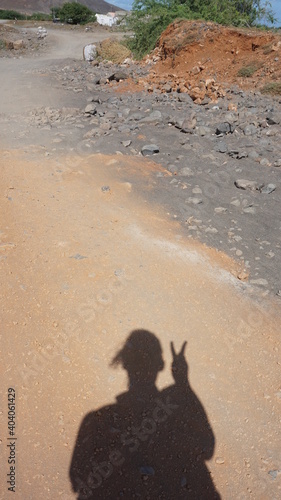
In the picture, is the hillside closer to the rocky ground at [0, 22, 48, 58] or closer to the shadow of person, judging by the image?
the rocky ground at [0, 22, 48, 58]

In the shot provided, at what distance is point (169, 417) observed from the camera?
3.00m

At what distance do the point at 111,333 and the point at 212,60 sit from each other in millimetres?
9907

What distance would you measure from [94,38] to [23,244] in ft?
68.0

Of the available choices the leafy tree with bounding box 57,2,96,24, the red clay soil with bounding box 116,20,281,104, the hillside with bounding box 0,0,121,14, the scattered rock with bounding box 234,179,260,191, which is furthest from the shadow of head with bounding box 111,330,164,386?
the hillside with bounding box 0,0,121,14

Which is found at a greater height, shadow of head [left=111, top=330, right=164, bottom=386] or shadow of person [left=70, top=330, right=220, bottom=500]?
shadow of head [left=111, top=330, right=164, bottom=386]

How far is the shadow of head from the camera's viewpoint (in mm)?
3193

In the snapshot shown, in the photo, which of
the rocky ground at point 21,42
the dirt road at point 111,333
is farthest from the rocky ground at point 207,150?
the rocky ground at point 21,42

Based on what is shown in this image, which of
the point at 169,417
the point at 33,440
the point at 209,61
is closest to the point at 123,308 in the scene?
the point at 169,417

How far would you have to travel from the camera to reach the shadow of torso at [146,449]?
8.62 ft

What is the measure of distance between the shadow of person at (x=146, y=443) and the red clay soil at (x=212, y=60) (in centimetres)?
739

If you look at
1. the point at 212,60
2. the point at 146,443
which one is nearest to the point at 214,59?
the point at 212,60

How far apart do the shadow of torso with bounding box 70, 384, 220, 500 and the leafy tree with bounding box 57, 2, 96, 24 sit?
29.8 meters

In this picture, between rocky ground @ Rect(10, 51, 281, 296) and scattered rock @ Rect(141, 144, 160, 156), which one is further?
scattered rock @ Rect(141, 144, 160, 156)

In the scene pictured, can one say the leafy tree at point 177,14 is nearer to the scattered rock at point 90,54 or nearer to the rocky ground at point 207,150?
the scattered rock at point 90,54
